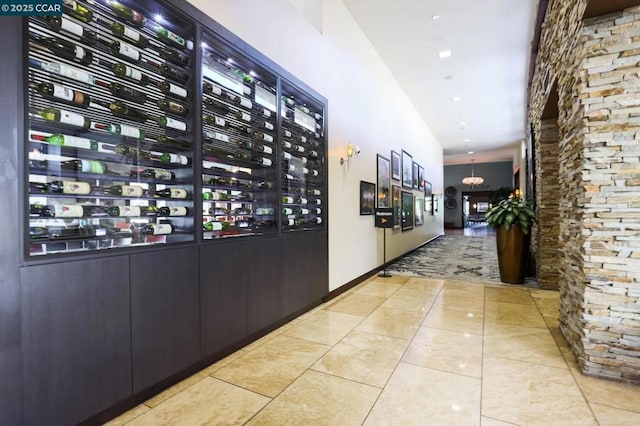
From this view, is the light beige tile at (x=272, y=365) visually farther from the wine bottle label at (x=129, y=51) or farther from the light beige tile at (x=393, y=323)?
the wine bottle label at (x=129, y=51)

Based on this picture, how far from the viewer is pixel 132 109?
202cm

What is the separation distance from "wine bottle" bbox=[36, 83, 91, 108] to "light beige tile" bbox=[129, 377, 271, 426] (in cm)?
189

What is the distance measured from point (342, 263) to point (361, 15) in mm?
3883

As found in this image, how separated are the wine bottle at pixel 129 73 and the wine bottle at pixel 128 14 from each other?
0.30 m

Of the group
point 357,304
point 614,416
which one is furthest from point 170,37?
point 614,416

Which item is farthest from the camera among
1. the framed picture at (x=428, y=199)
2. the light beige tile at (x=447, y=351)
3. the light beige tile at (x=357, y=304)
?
the framed picture at (x=428, y=199)

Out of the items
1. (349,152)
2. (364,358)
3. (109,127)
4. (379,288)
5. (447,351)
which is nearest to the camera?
(109,127)

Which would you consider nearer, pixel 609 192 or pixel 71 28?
pixel 71 28

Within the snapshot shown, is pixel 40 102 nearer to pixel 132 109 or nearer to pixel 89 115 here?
pixel 89 115

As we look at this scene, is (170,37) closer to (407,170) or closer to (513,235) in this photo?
(513,235)

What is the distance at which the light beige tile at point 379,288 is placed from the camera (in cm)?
464

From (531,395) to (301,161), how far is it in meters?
3.06

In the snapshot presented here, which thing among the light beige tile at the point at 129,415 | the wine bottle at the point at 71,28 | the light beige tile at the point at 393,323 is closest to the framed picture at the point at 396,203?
the light beige tile at the point at 393,323

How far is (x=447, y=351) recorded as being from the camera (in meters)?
2.71
